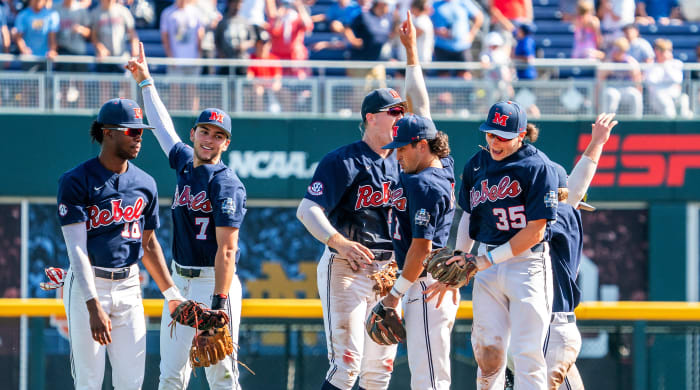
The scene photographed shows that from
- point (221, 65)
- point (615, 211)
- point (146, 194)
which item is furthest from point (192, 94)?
point (146, 194)

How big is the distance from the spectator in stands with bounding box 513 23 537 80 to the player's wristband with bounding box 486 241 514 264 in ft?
22.4

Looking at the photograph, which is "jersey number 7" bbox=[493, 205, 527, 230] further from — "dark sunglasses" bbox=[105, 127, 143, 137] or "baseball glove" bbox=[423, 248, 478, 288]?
"dark sunglasses" bbox=[105, 127, 143, 137]

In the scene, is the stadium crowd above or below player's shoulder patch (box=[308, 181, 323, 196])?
above

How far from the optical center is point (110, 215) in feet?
16.6

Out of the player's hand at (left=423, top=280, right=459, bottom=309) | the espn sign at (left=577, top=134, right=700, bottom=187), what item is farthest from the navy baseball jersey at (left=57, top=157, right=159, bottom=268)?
the espn sign at (left=577, top=134, right=700, bottom=187)

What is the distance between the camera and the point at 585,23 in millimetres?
12328

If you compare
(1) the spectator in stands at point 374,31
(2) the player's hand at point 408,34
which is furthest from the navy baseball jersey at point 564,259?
(1) the spectator in stands at point 374,31

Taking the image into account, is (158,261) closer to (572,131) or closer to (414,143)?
(414,143)

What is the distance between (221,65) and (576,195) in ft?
20.9

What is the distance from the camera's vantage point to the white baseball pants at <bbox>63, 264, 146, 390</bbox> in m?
A: 5.02

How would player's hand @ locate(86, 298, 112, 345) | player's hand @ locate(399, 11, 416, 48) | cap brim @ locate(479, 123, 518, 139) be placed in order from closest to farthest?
player's hand @ locate(86, 298, 112, 345) < cap brim @ locate(479, 123, 518, 139) < player's hand @ locate(399, 11, 416, 48)

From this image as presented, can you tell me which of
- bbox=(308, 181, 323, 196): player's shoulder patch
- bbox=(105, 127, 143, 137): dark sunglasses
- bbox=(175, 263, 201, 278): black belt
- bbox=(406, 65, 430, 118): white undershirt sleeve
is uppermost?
bbox=(406, 65, 430, 118): white undershirt sleeve

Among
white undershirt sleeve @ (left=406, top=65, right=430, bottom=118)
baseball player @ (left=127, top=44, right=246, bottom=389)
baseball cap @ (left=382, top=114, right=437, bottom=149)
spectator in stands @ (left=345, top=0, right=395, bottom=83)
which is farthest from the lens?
spectator in stands @ (left=345, top=0, right=395, bottom=83)

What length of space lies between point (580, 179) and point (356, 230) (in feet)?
4.40
